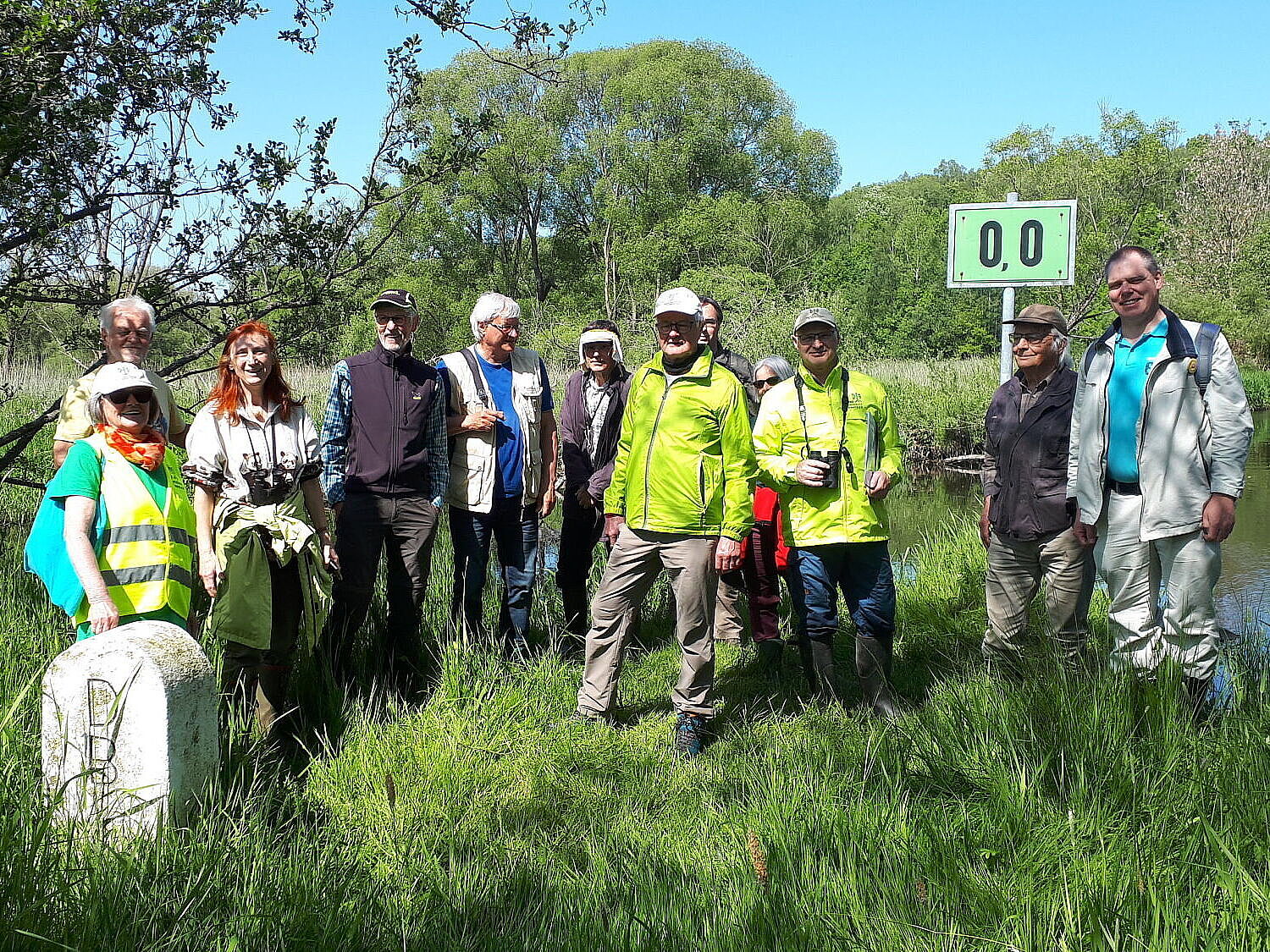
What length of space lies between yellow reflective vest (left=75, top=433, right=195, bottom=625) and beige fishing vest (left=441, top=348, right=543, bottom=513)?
192cm

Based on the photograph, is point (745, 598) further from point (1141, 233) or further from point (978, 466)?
point (1141, 233)

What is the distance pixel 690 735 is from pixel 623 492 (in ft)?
3.79

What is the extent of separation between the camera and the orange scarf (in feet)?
12.1

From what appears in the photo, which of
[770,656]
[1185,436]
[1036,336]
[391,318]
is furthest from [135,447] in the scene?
[1036,336]

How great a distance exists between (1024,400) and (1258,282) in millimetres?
35468

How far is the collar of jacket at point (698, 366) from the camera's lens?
4672mm

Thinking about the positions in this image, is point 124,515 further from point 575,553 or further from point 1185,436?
point 1185,436

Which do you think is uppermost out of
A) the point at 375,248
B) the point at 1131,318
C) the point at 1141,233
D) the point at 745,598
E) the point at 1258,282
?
the point at 1141,233

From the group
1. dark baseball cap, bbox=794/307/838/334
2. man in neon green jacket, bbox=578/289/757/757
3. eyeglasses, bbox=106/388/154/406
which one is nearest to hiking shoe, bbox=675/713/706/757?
man in neon green jacket, bbox=578/289/757/757

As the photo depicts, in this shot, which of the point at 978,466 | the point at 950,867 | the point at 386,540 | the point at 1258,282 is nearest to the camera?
the point at 950,867

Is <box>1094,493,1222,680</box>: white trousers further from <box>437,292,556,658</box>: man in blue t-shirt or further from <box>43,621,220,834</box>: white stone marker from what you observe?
<box>43,621,220,834</box>: white stone marker

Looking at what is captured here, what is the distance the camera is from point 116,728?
9.52 ft

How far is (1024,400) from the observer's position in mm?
5336

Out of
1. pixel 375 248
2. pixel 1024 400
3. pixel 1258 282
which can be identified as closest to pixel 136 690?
pixel 375 248
